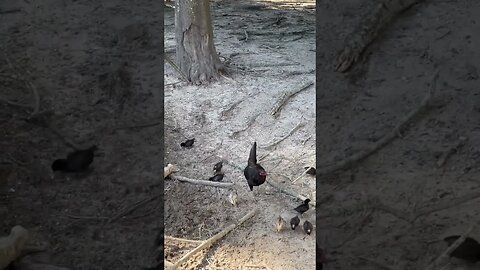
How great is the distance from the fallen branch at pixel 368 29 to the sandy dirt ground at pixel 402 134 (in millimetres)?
12

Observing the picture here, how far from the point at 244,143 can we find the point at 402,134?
8.09ft

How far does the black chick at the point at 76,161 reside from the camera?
1.02 metres

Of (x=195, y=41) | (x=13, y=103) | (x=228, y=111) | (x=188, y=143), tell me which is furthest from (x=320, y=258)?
(x=195, y=41)

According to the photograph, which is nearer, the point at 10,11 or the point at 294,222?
the point at 10,11

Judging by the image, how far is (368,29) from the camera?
1.00m

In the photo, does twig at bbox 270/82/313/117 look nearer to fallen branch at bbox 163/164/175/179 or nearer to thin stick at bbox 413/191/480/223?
fallen branch at bbox 163/164/175/179

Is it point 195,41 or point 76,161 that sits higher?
point 76,161

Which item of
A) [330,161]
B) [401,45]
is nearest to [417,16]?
[401,45]

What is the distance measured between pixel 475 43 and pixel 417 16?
0.10 meters

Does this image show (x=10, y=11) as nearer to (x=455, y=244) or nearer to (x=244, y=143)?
(x=455, y=244)

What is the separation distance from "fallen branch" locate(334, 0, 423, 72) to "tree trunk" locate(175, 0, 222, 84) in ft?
9.66

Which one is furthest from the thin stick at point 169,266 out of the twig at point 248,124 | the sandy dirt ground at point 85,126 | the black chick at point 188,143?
the sandy dirt ground at point 85,126

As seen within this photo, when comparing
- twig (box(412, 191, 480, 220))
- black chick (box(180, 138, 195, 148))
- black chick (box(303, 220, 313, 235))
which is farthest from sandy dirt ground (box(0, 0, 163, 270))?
black chick (box(180, 138, 195, 148))

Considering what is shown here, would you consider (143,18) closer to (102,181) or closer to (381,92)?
(102,181)
